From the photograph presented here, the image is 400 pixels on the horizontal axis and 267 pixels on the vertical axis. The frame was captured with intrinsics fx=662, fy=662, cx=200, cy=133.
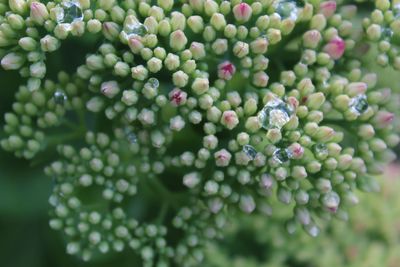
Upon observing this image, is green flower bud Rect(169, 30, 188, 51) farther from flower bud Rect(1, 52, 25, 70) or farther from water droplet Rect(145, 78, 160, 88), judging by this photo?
flower bud Rect(1, 52, 25, 70)

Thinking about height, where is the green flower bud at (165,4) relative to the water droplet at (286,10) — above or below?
below

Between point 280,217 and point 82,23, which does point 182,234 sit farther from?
point 82,23

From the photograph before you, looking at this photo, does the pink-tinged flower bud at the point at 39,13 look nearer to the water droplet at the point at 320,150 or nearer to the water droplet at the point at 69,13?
the water droplet at the point at 69,13

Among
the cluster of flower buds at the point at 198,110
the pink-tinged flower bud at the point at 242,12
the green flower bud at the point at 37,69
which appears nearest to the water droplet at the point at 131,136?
the cluster of flower buds at the point at 198,110

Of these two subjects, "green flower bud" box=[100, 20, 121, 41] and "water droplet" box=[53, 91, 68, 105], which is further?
"water droplet" box=[53, 91, 68, 105]

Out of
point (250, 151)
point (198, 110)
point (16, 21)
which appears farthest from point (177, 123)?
point (16, 21)

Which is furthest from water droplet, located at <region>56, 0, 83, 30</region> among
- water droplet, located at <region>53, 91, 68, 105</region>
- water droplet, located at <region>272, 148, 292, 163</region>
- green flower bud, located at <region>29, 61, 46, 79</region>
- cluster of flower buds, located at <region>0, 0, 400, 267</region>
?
water droplet, located at <region>272, 148, 292, 163</region>

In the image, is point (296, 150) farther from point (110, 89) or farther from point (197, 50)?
point (110, 89)
